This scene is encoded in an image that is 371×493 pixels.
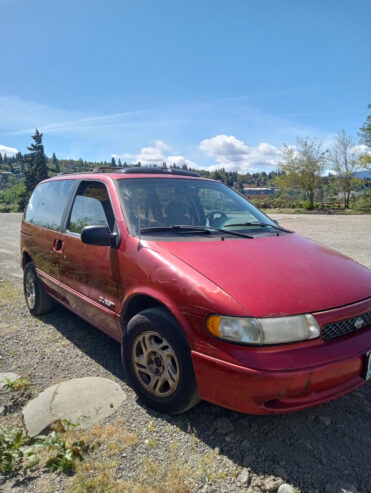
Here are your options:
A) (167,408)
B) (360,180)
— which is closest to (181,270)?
(167,408)

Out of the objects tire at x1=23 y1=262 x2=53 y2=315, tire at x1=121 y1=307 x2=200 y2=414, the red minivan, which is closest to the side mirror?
the red minivan

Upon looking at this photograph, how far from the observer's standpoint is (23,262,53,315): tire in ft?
14.3

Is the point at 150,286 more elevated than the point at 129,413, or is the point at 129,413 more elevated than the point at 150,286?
the point at 150,286

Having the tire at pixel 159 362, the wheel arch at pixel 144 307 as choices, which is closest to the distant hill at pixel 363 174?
the wheel arch at pixel 144 307

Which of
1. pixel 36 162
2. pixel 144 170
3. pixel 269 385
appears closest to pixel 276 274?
pixel 269 385

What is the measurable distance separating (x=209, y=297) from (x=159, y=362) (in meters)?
0.70

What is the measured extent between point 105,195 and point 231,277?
158 centimetres

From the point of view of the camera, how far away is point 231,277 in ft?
7.16

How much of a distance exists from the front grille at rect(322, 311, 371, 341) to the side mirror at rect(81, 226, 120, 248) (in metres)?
1.64

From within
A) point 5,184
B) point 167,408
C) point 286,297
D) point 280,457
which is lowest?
point 280,457

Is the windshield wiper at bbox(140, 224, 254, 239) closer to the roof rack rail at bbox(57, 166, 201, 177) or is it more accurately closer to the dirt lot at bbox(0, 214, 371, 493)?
the roof rack rail at bbox(57, 166, 201, 177)

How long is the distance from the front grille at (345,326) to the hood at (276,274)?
111 mm

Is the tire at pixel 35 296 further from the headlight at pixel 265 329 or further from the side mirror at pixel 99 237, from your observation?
the headlight at pixel 265 329

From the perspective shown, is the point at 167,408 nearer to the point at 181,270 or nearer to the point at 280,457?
the point at 280,457
